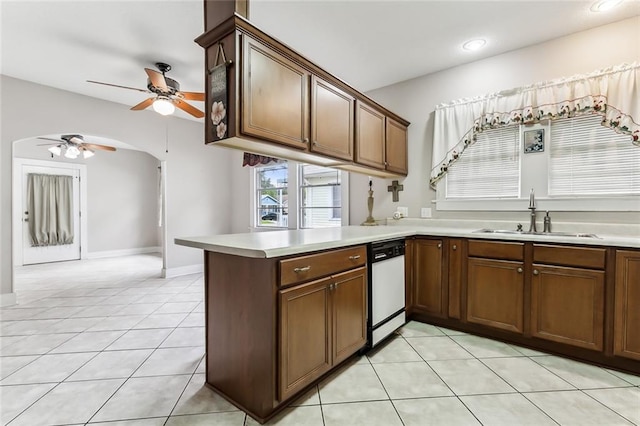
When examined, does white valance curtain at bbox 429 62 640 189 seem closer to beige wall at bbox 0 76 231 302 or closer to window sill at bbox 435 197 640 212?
window sill at bbox 435 197 640 212

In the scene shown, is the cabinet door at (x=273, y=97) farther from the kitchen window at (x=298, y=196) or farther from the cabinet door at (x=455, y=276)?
the kitchen window at (x=298, y=196)

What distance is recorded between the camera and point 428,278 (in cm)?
280

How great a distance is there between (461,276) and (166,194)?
4565 mm

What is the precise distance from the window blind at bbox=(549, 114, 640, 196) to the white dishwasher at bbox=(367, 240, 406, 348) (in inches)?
63.6

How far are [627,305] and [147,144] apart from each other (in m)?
5.79

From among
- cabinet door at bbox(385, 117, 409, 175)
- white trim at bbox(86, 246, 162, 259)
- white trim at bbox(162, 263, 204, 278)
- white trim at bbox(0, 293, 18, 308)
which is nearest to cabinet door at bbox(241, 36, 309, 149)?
cabinet door at bbox(385, 117, 409, 175)

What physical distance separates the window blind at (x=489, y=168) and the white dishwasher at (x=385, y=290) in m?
1.14

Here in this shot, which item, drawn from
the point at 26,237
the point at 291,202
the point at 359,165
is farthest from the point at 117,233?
the point at 359,165

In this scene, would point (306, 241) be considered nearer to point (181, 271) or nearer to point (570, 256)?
point (570, 256)

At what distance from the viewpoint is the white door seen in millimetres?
5883

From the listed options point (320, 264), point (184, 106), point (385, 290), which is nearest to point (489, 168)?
point (385, 290)

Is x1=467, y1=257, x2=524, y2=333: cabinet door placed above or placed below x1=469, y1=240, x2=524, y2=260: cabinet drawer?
below

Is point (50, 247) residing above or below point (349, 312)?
below

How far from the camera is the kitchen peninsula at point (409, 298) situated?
5.02 feet
